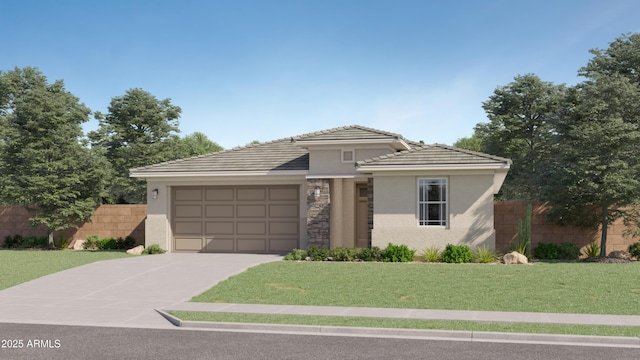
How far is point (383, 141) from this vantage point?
75.3ft

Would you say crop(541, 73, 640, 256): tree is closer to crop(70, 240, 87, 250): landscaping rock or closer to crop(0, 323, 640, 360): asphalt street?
crop(0, 323, 640, 360): asphalt street

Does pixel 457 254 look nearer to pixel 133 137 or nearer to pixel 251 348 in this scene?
pixel 251 348

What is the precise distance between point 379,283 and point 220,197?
11.1 metres

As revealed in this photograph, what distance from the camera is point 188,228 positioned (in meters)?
25.7

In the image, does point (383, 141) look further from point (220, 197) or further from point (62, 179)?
point (62, 179)

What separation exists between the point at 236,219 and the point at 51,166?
9.52 metres

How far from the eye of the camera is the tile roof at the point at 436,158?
21.4 m

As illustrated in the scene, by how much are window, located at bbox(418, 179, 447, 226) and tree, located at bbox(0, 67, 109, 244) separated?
15.1 meters

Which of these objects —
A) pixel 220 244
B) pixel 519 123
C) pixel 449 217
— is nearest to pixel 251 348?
pixel 449 217

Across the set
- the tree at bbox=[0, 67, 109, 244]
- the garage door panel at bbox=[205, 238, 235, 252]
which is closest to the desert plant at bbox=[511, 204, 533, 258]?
the garage door panel at bbox=[205, 238, 235, 252]

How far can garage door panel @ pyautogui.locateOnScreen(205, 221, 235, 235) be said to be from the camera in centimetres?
2527

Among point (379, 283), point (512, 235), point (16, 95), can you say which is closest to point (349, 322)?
point (379, 283)

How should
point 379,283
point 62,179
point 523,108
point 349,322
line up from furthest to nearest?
point 523,108, point 62,179, point 379,283, point 349,322

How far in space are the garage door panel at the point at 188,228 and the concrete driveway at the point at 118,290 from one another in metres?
2.97
